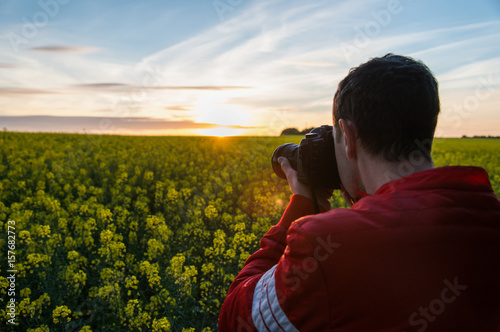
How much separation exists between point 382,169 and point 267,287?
45cm

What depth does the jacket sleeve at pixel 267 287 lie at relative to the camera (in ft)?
2.77

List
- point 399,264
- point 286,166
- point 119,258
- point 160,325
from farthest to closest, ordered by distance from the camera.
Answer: point 119,258 → point 160,325 → point 286,166 → point 399,264

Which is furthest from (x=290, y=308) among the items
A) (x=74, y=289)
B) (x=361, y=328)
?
(x=74, y=289)

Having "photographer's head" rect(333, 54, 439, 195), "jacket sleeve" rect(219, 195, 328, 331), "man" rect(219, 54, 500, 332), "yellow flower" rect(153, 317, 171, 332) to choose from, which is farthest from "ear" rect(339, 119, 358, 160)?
"yellow flower" rect(153, 317, 171, 332)

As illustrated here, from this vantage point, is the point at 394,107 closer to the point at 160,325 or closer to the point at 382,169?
the point at 382,169

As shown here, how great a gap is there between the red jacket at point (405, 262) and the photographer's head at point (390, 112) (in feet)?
0.47

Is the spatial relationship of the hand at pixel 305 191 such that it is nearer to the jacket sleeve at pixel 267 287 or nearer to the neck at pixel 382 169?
the jacket sleeve at pixel 267 287

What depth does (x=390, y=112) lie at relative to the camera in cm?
93

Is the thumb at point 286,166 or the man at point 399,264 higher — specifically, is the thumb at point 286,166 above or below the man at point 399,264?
above

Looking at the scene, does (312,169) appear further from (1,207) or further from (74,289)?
(1,207)

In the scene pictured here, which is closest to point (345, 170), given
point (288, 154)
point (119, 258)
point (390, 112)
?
point (390, 112)

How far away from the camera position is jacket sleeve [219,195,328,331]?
0.85 meters

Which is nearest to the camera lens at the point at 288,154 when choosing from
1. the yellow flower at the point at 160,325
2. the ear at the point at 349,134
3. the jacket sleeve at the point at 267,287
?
the jacket sleeve at the point at 267,287

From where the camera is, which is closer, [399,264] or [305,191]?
[399,264]
